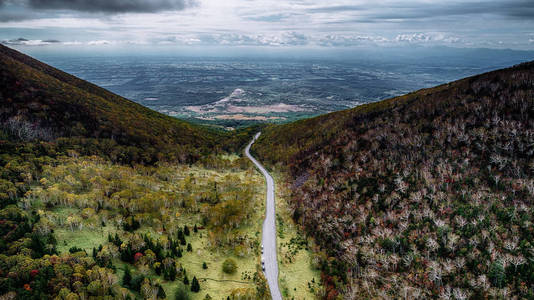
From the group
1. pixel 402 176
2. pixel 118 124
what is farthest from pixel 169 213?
pixel 118 124

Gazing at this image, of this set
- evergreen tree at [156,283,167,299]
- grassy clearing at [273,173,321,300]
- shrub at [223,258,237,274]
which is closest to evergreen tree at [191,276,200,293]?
evergreen tree at [156,283,167,299]

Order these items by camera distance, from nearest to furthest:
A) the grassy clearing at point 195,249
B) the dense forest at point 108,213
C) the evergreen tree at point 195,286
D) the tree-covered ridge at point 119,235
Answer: the tree-covered ridge at point 119,235 < the dense forest at point 108,213 < the evergreen tree at point 195,286 < the grassy clearing at point 195,249

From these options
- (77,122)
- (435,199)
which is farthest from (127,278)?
(77,122)

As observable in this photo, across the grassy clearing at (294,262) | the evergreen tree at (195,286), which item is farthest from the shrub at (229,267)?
the grassy clearing at (294,262)

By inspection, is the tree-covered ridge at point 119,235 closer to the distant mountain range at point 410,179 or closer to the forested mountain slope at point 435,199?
the distant mountain range at point 410,179

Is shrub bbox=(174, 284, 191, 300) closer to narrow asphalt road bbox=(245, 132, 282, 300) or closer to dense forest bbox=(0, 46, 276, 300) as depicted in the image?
dense forest bbox=(0, 46, 276, 300)

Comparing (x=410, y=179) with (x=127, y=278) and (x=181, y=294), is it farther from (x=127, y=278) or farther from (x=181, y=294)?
(x=127, y=278)
